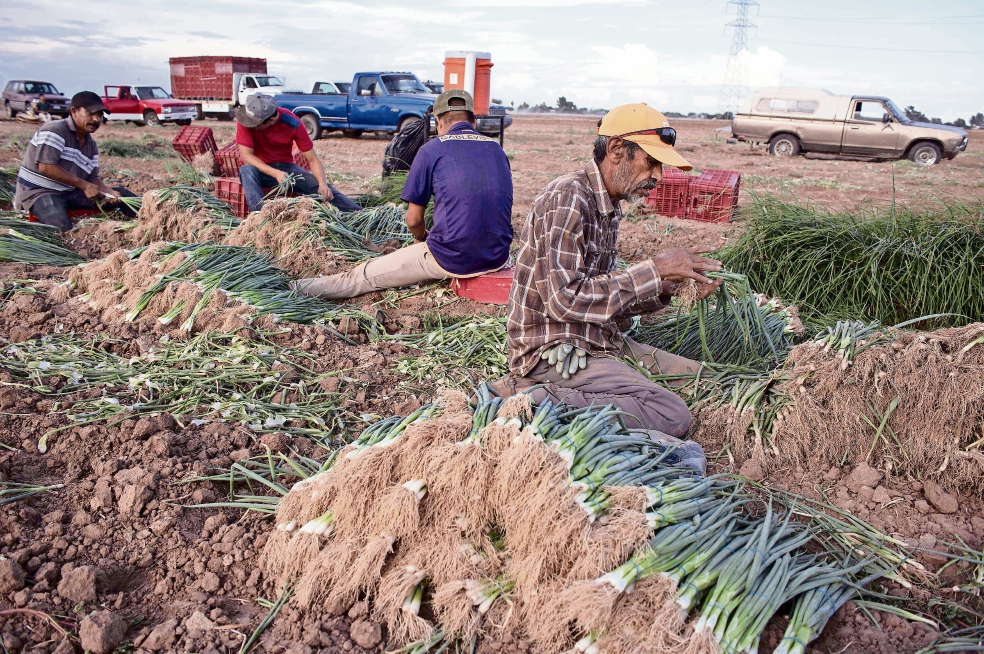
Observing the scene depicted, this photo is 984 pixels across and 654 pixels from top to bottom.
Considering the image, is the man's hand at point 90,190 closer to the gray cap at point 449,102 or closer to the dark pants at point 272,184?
the dark pants at point 272,184

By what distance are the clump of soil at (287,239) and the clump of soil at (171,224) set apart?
30cm

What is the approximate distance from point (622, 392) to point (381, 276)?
2.22 metres

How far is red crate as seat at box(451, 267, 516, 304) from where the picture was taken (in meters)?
4.53

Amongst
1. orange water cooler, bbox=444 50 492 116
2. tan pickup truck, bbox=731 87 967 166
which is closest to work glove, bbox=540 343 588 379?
orange water cooler, bbox=444 50 492 116

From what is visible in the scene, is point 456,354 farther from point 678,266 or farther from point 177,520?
point 177,520

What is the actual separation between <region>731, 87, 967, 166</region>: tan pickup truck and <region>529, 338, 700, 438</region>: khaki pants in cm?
1456

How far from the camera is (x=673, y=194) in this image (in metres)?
7.82

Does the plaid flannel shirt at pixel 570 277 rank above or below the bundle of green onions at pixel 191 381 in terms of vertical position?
above

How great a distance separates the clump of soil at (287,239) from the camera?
4.91 meters

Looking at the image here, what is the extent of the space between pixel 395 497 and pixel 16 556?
120cm

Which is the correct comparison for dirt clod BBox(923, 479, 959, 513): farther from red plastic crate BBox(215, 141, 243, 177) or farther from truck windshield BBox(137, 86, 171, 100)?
truck windshield BBox(137, 86, 171, 100)

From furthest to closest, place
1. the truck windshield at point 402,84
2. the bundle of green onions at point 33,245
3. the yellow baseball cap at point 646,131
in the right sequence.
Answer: the truck windshield at point 402,84 < the bundle of green onions at point 33,245 < the yellow baseball cap at point 646,131

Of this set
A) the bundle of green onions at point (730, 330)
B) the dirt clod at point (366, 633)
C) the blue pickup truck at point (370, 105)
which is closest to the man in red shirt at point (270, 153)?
the bundle of green onions at point (730, 330)

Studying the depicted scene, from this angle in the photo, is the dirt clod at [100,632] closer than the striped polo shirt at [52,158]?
Yes
